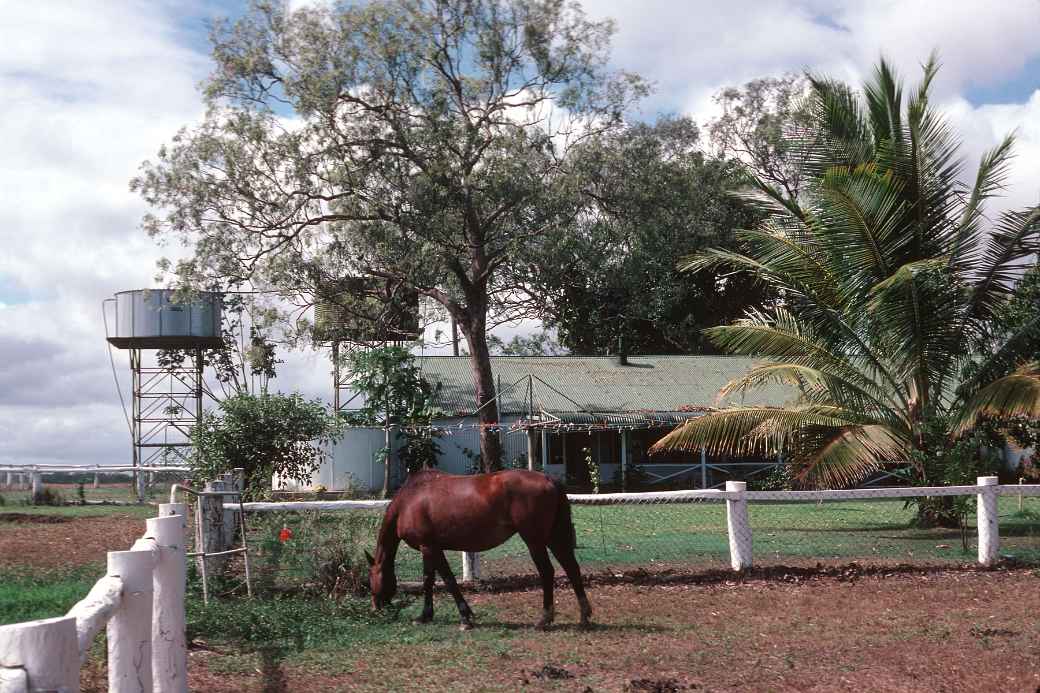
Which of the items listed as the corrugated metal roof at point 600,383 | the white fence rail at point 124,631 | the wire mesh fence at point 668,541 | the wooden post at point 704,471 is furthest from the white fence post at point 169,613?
the corrugated metal roof at point 600,383

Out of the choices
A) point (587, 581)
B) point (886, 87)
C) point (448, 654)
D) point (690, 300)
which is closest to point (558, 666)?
point (448, 654)

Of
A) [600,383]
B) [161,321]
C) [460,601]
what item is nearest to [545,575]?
[460,601]

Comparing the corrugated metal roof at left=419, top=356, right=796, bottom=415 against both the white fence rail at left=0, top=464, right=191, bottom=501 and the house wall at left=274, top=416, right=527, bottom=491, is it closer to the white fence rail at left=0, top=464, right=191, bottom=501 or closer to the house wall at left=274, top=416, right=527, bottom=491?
the house wall at left=274, top=416, right=527, bottom=491

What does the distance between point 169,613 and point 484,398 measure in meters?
29.1

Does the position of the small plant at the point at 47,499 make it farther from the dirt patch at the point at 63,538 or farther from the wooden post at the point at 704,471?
the wooden post at the point at 704,471

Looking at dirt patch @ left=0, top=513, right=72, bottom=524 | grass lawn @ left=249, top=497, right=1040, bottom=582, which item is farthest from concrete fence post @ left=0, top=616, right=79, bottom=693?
dirt patch @ left=0, top=513, right=72, bottom=524

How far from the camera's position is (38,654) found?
2.75 metres

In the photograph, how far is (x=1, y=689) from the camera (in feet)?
8.63

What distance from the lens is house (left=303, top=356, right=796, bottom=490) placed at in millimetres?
34438

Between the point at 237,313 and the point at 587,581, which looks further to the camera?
the point at 237,313

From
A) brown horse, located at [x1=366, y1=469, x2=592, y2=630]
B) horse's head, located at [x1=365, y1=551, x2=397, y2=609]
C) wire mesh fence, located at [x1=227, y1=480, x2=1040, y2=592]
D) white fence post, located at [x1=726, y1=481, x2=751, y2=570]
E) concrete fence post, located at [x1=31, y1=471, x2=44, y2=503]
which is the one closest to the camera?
brown horse, located at [x1=366, y1=469, x2=592, y2=630]

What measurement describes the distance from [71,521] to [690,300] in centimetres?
2962

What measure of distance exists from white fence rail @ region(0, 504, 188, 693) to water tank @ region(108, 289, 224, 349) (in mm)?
30003

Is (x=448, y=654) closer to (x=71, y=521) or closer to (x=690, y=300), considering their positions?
(x=71, y=521)
